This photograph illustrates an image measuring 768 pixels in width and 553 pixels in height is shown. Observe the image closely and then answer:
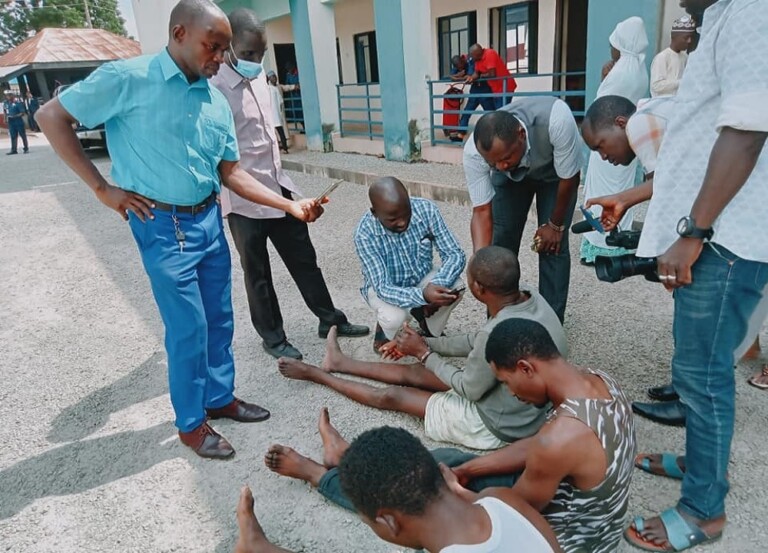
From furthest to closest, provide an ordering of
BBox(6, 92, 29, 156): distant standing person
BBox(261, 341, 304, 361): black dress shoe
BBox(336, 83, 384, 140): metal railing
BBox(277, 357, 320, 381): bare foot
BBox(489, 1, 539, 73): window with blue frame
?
BBox(6, 92, 29, 156): distant standing person, BBox(336, 83, 384, 140): metal railing, BBox(489, 1, 539, 73): window with blue frame, BBox(261, 341, 304, 361): black dress shoe, BBox(277, 357, 320, 381): bare foot

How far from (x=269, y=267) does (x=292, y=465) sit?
3.94ft

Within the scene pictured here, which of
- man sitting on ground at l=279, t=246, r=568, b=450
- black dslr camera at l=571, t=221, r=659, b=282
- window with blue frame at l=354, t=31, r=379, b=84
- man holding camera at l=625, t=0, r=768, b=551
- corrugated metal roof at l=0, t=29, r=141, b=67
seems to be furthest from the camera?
corrugated metal roof at l=0, t=29, r=141, b=67

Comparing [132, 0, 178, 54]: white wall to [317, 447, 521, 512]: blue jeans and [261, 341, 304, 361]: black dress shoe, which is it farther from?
[317, 447, 521, 512]: blue jeans

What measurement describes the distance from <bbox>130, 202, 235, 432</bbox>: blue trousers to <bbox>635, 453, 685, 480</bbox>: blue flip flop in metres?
1.69

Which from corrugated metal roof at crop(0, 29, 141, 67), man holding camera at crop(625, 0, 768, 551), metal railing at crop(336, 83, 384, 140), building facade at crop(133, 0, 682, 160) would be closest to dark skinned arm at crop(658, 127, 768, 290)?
man holding camera at crop(625, 0, 768, 551)

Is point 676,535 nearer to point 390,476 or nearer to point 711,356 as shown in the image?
point 711,356

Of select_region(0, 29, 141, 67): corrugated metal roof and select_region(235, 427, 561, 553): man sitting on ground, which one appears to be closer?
select_region(235, 427, 561, 553): man sitting on ground

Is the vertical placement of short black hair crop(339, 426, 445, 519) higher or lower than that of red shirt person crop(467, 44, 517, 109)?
lower

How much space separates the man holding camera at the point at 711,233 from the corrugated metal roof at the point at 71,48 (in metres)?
20.0

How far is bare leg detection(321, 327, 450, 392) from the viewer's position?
249 cm

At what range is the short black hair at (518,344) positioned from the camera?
1.45 m

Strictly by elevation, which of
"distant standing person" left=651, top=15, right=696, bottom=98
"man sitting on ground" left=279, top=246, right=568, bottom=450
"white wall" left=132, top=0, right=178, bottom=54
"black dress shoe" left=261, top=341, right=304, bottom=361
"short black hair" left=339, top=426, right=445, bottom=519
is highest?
"white wall" left=132, top=0, right=178, bottom=54

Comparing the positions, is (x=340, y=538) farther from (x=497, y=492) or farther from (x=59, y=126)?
(x=59, y=126)

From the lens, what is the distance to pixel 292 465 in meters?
2.03
